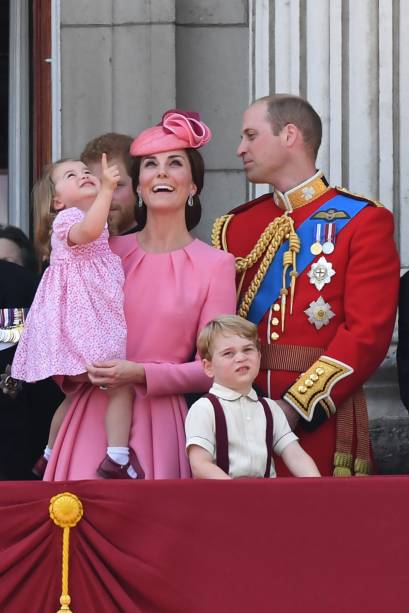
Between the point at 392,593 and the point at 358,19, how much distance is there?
2851 millimetres

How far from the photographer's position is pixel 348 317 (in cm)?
526

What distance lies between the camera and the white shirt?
4766mm

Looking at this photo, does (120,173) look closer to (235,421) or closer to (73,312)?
(73,312)

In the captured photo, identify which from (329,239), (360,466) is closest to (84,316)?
(329,239)

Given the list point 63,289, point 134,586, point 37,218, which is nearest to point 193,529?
point 134,586

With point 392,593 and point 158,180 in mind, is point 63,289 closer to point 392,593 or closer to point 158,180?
point 158,180

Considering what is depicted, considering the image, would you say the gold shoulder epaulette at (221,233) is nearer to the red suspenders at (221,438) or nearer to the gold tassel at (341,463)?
the gold tassel at (341,463)

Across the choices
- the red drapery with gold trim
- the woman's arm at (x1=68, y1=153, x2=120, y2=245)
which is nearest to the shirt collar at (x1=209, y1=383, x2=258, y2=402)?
the red drapery with gold trim

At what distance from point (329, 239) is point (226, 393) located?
2.53 ft

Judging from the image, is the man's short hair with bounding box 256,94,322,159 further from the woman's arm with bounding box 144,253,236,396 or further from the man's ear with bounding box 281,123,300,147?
the woman's arm with bounding box 144,253,236,396

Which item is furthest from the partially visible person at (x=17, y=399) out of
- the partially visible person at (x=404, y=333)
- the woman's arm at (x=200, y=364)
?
the partially visible person at (x=404, y=333)

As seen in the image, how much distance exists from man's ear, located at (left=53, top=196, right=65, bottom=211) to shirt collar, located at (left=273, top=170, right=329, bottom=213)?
0.71m

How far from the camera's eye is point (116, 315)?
16.5ft

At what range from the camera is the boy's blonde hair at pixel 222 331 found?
4.89 meters
